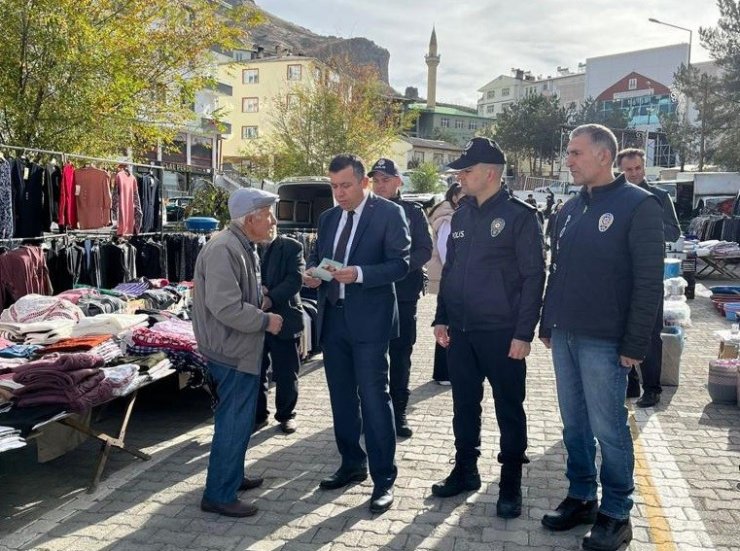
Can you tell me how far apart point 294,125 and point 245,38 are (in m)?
14.5

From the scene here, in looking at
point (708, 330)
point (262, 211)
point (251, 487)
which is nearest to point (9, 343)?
point (251, 487)

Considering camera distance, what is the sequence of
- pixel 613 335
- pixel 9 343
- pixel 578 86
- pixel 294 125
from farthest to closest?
pixel 578 86
pixel 294 125
pixel 9 343
pixel 613 335

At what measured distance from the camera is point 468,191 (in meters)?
3.96

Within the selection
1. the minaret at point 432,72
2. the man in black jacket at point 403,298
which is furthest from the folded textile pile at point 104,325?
the minaret at point 432,72

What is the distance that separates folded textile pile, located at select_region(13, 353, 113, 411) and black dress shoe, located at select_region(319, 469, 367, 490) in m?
1.62

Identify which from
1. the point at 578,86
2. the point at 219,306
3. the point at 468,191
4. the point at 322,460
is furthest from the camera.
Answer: the point at 578,86

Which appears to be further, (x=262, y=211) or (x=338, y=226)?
(x=338, y=226)

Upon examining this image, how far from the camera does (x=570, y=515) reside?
149 inches

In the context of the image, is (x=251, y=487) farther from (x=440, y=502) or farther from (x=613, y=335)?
(x=613, y=335)

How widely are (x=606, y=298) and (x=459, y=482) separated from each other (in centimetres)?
162

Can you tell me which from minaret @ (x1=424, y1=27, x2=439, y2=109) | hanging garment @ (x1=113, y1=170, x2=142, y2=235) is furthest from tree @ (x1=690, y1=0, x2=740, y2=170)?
minaret @ (x1=424, y1=27, x2=439, y2=109)

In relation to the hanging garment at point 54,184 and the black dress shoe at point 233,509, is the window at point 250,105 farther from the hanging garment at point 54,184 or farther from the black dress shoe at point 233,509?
the black dress shoe at point 233,509

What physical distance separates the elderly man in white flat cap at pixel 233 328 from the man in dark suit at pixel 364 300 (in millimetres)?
406

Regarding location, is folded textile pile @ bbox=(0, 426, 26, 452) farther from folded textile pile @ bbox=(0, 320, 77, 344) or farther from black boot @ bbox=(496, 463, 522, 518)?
black boot @ bbox=(496, 463, 522, 518)
